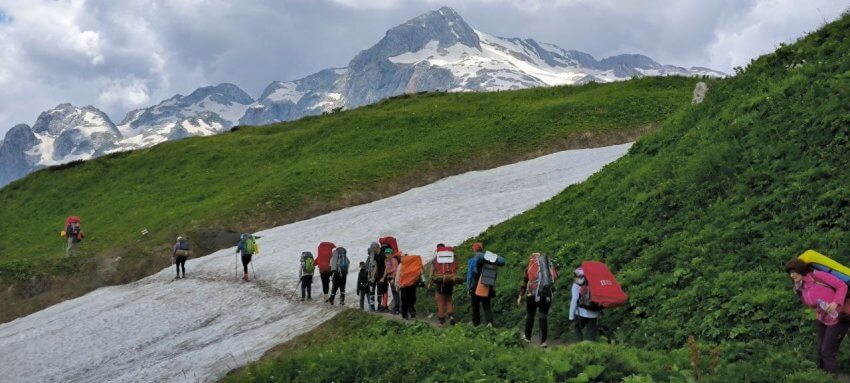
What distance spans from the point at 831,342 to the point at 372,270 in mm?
15696

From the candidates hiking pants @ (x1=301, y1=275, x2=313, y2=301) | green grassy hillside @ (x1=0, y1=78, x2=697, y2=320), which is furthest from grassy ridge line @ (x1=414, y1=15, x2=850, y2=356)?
green grassy hillside @ (x1=0, y1=78, x2=697, y2=320)

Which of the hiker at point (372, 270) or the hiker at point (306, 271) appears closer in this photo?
the hiker at point (372, 270)

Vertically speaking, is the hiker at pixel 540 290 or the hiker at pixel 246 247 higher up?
the hiker at pixel 246 247

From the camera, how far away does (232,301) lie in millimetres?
29719

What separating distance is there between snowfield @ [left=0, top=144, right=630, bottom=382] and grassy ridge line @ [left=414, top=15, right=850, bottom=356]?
809cm

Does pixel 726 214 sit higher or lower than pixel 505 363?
higher

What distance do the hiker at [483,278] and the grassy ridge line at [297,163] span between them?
3103 cm

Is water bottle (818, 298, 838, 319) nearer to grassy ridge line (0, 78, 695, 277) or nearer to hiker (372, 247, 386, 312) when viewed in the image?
hiker (372, 247, 386, 312)

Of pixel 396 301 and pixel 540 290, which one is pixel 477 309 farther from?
pixel 396 301

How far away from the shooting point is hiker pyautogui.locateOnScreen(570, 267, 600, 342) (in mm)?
15367

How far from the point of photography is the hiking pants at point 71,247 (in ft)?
150

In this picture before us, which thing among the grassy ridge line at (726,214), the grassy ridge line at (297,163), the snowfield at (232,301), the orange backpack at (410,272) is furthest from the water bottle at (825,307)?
the grassy ridge line at (297,163)

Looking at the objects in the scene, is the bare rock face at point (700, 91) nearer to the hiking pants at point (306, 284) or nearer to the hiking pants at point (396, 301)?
the hiking pants at point (396, 301)

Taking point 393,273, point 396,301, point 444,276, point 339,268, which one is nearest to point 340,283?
point 339,268
